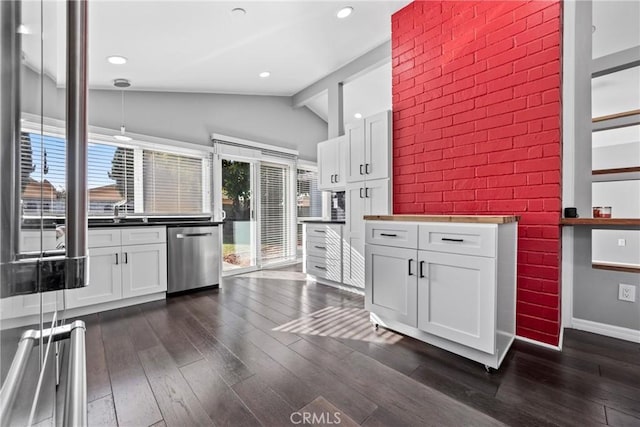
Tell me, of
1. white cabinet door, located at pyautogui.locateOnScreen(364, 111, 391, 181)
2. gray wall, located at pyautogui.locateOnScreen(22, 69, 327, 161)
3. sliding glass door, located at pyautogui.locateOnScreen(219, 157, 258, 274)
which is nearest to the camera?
white cabinet door, located at pyautogui.locateOnScreen(364, 111, 391, 181)

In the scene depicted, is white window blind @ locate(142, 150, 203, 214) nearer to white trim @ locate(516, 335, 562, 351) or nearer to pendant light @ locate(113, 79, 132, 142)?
pendant light @ locate(113, 79, 132, 142)

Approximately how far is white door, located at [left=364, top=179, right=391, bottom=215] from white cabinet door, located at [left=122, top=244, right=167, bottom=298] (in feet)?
7.31

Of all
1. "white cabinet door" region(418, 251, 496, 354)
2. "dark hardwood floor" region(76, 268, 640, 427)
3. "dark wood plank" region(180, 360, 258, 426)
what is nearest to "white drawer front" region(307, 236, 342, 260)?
"dark hardwood floor" region(76, 268, 640, 427)

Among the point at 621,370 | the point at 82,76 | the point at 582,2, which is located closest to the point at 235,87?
the point at 582,2

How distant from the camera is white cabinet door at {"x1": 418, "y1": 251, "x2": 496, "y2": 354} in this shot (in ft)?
5.53

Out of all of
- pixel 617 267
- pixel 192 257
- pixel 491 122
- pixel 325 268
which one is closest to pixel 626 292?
pixel 617 267

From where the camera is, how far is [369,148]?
3092 mm

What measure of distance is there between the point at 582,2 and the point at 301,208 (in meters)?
4.28

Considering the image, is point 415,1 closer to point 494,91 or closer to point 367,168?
point 494,91

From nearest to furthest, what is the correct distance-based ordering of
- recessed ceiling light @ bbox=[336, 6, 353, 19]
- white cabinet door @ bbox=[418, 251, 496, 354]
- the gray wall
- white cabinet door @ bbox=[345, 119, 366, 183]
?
white cabinet door @ bbox=[418, 251, 496, 354], recessed ceiling light @ bbox=[336, 6, 353, 19], white cabinet door @ bbox=[345, 119, 366, 183], the gray wall

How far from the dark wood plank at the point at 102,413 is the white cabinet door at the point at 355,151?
265 cm

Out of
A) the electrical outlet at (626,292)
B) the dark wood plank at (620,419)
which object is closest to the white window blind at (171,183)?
the dark wood plank at (620,419)

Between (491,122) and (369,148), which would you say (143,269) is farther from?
(491,122)

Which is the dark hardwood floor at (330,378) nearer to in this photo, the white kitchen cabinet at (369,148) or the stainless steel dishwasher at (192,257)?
the stainless steel dishwasher at (192,257)
